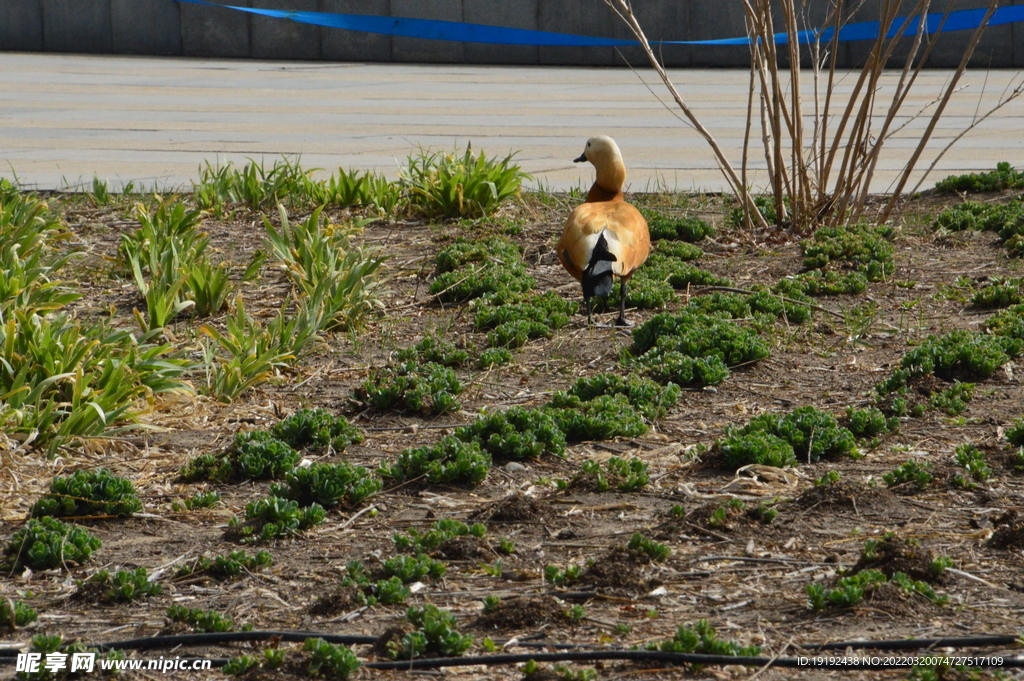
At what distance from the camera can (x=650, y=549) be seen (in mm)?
2939

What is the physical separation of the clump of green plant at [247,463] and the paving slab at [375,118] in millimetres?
4571

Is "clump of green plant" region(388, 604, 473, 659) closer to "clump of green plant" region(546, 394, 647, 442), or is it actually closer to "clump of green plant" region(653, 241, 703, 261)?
"clump of green plant" region(546, 394, 647, 442)

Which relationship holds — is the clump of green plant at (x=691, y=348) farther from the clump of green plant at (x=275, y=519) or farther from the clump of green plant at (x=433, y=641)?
the clump of green plant at (x=433, y=641)

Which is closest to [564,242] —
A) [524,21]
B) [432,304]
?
[432,304]

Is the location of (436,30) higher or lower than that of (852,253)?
higher

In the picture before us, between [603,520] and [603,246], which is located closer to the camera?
[603,520]

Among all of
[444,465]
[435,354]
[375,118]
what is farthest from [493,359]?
[375,118]

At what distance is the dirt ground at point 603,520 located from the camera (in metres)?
2.66

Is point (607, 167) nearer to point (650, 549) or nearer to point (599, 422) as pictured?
point (599, 422)

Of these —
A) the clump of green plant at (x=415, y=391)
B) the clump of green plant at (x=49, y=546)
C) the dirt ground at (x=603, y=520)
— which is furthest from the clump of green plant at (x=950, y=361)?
the clump of green plant at (x=49, y=546)

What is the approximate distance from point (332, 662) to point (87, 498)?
4.13 feet

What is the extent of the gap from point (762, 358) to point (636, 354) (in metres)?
0.53

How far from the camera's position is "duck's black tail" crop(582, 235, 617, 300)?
192 inches

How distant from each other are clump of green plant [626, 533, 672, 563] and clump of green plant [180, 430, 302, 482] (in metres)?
1.22
